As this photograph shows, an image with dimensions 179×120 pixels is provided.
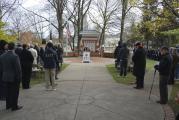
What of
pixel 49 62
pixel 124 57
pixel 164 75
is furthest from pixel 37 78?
pixel 164 75

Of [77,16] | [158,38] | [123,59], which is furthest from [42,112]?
[158,38]

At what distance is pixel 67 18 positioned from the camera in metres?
54.8

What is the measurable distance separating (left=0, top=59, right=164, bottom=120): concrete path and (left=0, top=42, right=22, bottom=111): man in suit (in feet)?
1.21

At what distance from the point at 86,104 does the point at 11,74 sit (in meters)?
2.42

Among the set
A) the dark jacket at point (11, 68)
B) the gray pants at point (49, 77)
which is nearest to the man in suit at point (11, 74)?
the dark jacket at point (11, 68)

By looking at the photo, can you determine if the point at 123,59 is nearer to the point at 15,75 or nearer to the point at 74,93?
the point at 74,93

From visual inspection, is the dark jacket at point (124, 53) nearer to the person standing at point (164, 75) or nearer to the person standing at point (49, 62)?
the person standing at point (49, 62)

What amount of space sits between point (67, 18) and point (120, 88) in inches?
1595

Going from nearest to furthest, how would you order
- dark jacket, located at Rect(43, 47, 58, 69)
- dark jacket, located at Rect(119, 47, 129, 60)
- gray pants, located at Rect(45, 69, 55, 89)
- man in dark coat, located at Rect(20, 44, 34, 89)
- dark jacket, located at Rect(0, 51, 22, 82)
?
dark jacket, located at Rect(0, 51, 22, 82) < dark jacket, located at Rect(43, 47, 58, 69) < gray pants, located at Rect(45, 69, 55, 89) < man in dark coat, located at Rect(20, 44, 34, 89) < dark jacket, located at Rect(119, 47, 129, 60)

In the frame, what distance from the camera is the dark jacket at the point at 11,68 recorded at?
10.7 metres

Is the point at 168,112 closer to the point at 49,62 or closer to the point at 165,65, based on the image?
the point at 165,65

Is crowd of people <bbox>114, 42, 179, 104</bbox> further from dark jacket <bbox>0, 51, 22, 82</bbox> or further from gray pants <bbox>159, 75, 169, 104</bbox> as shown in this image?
dark jacket <bbox>0, 51, 22, 82</bbox>

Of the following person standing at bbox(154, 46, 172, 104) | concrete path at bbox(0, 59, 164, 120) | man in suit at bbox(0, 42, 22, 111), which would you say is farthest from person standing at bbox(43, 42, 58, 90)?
person standing at bbox(154, 46, 172, 104)

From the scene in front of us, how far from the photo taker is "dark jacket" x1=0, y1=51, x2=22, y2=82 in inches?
420
